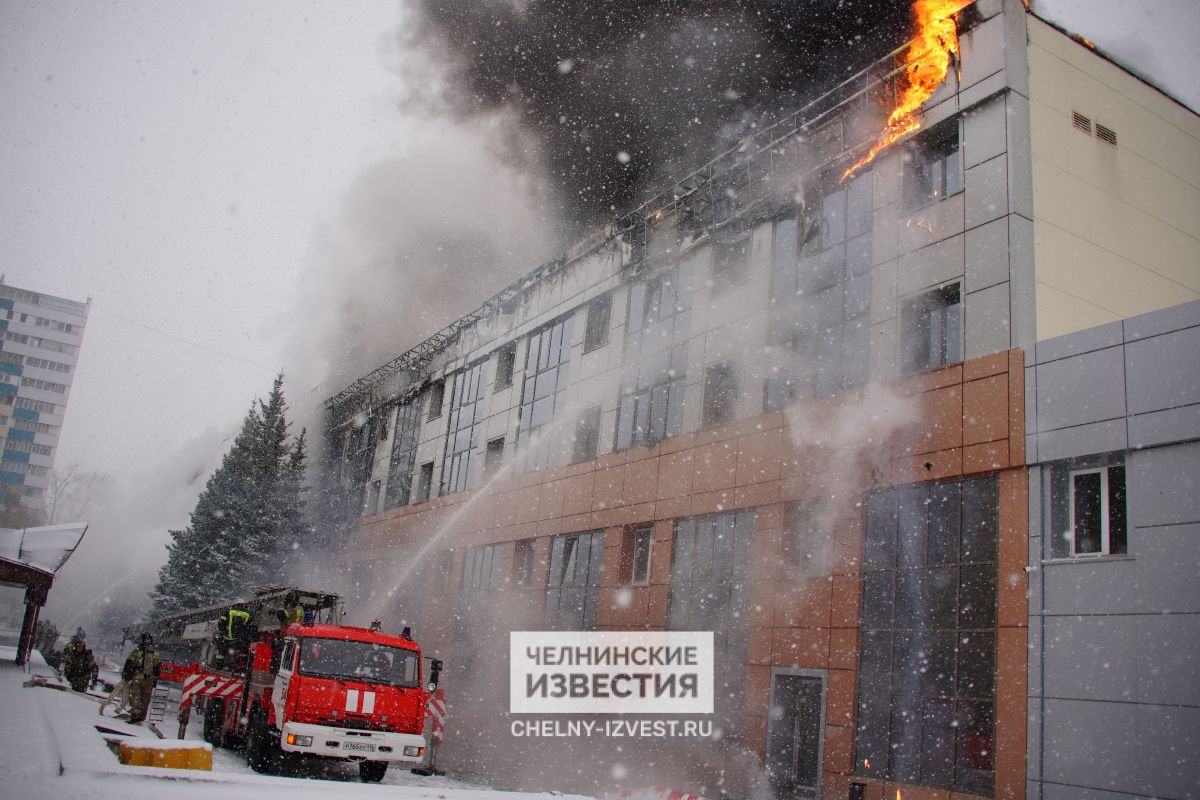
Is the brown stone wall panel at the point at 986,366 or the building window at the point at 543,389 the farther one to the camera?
the building window at the point at 543,389

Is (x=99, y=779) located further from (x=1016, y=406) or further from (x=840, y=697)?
(x=1016, y=406)

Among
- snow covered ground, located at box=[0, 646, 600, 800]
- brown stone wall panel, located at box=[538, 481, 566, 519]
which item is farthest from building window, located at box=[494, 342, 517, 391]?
snow covered ground, located at box=[0, 646, 600, 800]

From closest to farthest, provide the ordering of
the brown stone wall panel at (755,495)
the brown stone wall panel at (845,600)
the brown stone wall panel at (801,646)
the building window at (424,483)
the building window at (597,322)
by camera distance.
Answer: the brown stone wall panel at (845,600)
the brown stone wall panel at (801,646)
the brown stone wall panel at (755,495)
the building window at (597,322)
the building window at (424,483)

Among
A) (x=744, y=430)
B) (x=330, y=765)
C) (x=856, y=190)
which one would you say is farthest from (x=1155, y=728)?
(x=330, y=765)

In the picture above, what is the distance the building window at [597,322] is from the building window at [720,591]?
7.52 meters

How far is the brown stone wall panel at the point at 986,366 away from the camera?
12781 millimetres

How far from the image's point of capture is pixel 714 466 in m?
18.3

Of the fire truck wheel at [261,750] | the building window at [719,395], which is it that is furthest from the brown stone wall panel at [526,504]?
the fire truck wheel at [261,750]

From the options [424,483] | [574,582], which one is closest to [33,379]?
[424,483]

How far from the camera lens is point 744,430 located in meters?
17.7

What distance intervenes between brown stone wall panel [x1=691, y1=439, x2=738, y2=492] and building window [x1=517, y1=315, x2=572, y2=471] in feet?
21.4

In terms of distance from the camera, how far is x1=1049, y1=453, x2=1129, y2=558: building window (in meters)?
11.0

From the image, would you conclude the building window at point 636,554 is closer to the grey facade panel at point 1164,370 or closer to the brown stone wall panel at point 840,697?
the brown stone wall panel at point 840,697

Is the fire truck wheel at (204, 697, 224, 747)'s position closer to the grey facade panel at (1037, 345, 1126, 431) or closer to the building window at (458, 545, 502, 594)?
the building window at (458, 545, 502, 594)
